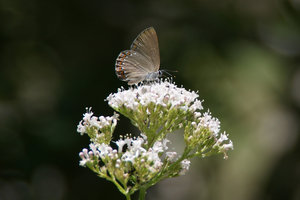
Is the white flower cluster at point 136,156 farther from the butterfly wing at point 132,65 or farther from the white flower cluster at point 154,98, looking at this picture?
the butterfly wing at point 132,65

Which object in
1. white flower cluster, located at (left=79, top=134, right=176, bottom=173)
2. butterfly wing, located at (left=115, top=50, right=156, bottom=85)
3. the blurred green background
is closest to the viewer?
white flower cluster, located at (left=79, top=134, right=176, bottom=173)

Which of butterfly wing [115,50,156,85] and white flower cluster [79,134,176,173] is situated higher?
butterfly wing [115,50,156,85]

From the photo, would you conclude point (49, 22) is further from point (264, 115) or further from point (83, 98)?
point (264, 115)

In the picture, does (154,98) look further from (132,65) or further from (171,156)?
(132,65)

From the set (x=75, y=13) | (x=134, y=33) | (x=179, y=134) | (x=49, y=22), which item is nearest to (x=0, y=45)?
(x=49, y=22)

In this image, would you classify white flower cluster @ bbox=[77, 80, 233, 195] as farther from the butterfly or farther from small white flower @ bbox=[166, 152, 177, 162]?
the butterfly

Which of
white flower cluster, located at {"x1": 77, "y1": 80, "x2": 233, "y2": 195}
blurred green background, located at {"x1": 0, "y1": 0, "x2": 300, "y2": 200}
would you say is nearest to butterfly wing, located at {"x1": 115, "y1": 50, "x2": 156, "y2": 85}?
white flower cluster, located at {"x1": 77, "y1": 80, "x2": 233, "y2": 195}

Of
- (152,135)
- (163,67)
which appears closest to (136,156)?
(152,135)
